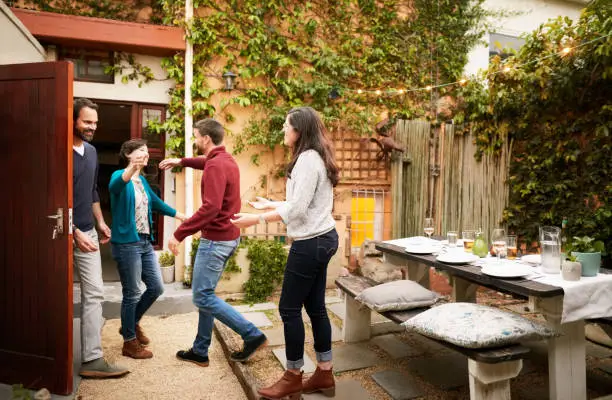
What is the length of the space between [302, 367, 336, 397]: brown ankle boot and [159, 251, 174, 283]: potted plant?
10.4ft

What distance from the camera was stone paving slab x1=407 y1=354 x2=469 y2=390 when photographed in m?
2.84

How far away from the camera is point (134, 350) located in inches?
127

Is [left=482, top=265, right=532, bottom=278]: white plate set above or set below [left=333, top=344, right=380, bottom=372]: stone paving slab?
above

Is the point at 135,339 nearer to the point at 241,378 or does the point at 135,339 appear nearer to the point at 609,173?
the point at 241,378

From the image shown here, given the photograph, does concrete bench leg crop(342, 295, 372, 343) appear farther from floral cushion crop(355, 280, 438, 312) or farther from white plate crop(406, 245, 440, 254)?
white plate crop(406, 245, 440, 254)

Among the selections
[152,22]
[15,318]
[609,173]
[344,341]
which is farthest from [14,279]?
[609,173]

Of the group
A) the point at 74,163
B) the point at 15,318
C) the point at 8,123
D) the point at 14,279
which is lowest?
the point at 15,318

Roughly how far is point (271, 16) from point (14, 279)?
4.66 metres

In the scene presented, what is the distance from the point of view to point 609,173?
Answer: 446cm

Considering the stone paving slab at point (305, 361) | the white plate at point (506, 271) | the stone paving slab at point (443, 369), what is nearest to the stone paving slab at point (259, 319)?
the stone paving slab at point (305, 361)

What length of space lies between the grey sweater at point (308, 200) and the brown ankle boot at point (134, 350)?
182 cm

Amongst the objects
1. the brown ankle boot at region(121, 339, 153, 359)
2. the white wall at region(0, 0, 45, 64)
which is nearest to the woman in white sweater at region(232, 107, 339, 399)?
the brown ankle boot at region(121, 339, 153, 359)

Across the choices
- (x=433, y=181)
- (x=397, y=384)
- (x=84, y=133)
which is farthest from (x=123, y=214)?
(x=433, y=181)

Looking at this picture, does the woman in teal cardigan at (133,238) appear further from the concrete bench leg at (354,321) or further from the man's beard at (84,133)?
the concrete bench leg at (354,321)
